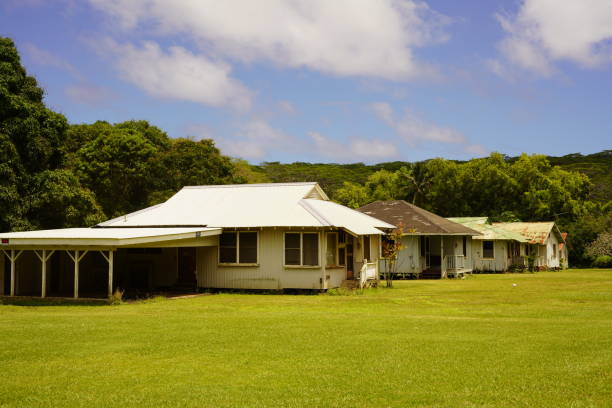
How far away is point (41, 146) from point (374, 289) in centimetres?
1737

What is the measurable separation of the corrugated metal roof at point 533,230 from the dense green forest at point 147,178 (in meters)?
7.28

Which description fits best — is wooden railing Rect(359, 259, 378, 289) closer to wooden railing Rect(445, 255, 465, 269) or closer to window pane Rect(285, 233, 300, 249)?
window pane Rect(285, 233, 300, 249)

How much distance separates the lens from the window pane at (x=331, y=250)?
23.5m

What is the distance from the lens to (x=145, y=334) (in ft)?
40.2

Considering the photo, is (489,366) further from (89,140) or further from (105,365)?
(89,140)

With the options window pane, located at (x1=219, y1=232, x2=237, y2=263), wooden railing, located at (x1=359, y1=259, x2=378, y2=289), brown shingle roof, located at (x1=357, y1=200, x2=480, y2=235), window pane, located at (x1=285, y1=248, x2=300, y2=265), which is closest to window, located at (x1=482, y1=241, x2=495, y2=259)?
brown shingle roof, located at (x1=357, y1=200, x2=480, y2=235)

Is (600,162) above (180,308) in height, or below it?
above

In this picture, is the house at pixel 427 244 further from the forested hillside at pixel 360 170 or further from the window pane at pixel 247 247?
the forested hillside at pixel 360 170

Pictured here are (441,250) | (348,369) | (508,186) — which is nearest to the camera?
(348,369)

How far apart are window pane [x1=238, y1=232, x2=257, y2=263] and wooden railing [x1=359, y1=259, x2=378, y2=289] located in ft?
14.1

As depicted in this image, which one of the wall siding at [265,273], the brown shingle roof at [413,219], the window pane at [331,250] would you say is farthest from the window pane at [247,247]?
the brown shingle roof at [413,219]

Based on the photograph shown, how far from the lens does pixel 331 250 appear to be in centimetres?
2386

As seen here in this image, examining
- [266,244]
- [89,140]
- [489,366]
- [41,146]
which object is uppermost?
[89,140]

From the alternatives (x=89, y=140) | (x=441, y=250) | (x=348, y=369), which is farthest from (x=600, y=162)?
(x=348, y=369)
